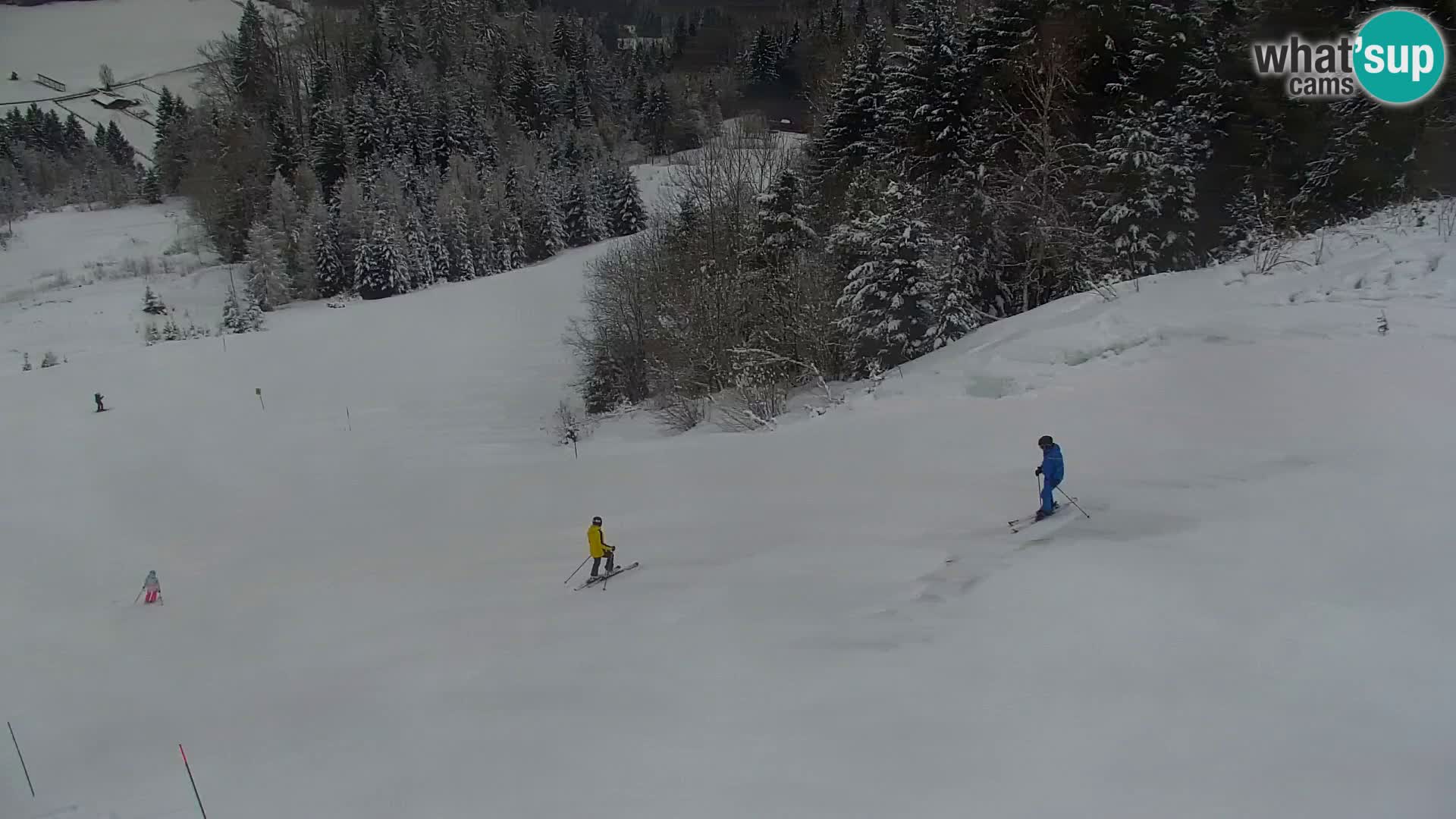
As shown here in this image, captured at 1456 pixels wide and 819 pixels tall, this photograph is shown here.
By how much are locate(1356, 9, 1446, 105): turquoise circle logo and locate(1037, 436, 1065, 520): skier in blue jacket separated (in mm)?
14934

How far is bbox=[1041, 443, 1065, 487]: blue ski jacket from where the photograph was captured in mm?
8883

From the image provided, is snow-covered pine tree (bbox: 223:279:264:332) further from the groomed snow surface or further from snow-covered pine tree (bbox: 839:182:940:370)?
snow-covered pine tree (bbox: 839:182:940:370)

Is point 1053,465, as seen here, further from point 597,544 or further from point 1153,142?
point 1153,142

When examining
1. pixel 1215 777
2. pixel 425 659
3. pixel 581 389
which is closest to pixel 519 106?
pixel 581 389

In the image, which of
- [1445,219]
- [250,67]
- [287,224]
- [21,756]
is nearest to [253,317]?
[287,224]

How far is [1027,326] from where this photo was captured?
633 inches

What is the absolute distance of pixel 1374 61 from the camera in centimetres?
1795

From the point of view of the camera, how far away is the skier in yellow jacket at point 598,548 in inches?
439

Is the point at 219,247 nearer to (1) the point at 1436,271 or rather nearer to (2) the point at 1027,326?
(2) the point at 1027,326

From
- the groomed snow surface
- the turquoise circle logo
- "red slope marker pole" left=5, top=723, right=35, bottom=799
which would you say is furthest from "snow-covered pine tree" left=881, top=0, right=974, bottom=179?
"red slope marker pole" left=5, top=723, right=35, bottom=799

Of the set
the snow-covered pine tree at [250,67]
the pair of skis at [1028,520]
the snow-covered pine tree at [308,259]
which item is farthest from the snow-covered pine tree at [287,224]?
the pair of skis at [1028,520]

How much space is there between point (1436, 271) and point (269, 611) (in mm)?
18702

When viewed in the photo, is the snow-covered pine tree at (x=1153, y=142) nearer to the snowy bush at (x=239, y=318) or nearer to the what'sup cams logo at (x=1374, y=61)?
the what'sup cams logo at (x=1374, y=61)

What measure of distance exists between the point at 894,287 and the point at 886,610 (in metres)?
12.9
